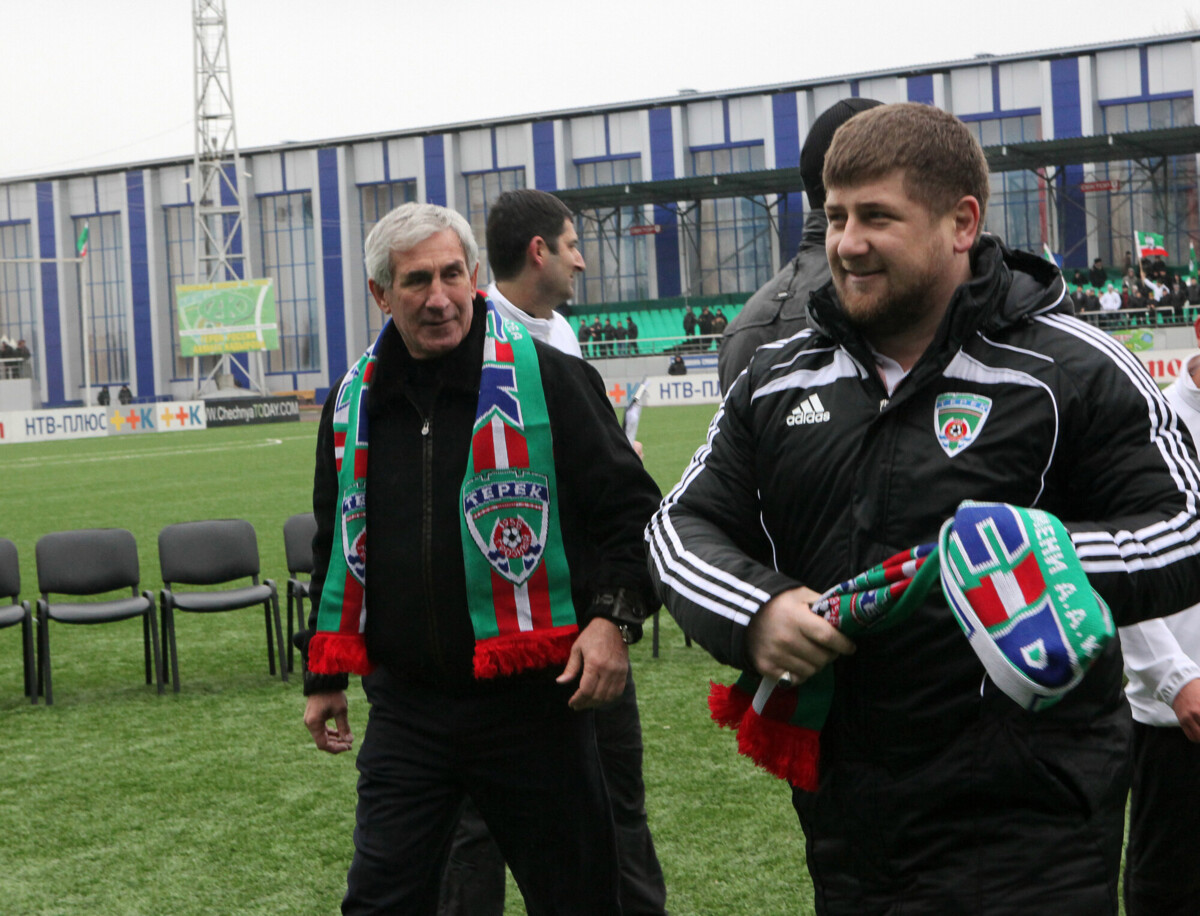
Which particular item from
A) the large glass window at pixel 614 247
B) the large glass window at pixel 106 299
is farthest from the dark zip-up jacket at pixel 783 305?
the large glass window at pixel 106 299

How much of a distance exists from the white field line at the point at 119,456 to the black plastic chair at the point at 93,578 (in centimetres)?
1652

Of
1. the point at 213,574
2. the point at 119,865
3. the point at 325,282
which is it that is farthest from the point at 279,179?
the point at 119,865

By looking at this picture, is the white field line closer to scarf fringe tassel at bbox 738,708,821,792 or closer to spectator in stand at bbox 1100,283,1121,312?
spectator in stand at bbox 1100,283,1121,312

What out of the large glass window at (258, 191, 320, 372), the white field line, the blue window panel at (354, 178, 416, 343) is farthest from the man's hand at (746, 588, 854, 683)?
the large glass window at (258, 191, 320, 372)

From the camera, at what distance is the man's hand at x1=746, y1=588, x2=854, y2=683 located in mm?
1861

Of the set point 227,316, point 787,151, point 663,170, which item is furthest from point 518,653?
point 663,170

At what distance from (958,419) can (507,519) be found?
3.77 feet

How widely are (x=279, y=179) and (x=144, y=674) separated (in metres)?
49.3

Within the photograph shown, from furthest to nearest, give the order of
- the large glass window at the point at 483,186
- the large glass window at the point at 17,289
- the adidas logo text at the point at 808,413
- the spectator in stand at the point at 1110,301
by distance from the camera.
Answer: the large glass window at the point at 17,289
the large glass window at the point at 483,186
the spectator in stand at the point at 1110,301
the adidas logo text at the point at 808,413

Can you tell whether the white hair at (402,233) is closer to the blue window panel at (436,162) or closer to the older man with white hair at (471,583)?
the older man with white hair at (471,583)

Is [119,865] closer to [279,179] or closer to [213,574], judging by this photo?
[213,574]

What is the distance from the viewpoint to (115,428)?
115ft

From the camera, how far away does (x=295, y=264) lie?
180 ft

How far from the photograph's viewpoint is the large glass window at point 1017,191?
146ft
